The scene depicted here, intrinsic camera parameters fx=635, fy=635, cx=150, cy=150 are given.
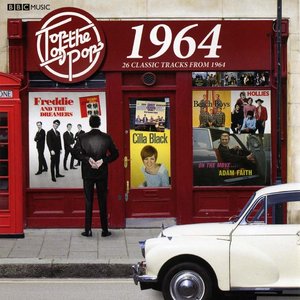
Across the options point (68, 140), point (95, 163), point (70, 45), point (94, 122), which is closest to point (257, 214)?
point (95, 163)

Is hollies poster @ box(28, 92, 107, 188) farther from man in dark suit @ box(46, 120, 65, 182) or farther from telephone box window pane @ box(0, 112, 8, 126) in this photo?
telephone box window pane @ box(0, 112, 8, 126)

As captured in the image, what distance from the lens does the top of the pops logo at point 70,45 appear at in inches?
449

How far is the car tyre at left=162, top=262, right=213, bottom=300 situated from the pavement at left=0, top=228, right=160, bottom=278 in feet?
6.98

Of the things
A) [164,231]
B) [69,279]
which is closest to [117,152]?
[69,279]

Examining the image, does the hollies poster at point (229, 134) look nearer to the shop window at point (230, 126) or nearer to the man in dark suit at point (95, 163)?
the shop window at point (230, 126)

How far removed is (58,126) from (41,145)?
46cm

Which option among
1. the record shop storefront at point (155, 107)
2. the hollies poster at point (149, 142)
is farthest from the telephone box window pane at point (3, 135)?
the hollies poster at point (149, 142)

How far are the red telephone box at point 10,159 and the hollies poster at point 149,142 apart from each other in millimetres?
2179

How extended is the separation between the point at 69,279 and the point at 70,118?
12.1ft

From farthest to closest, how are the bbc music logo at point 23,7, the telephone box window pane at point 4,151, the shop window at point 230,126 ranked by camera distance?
the shop window at point 230,126
the bbc music logo at point 23,7
the telephone box window pane at point 4,151

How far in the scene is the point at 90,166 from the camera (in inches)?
419

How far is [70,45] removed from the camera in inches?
451

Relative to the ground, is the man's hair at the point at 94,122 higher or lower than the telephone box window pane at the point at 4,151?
higher

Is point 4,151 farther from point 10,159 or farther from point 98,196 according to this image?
point 98,196
